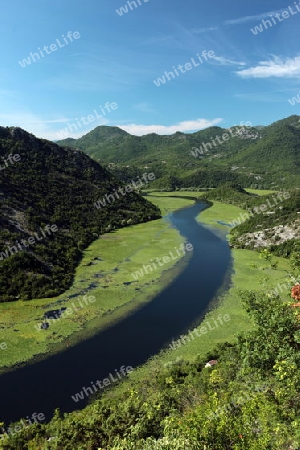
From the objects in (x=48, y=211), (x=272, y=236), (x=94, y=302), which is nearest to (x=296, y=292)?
(x=94, y=302)

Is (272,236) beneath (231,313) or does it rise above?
beneath

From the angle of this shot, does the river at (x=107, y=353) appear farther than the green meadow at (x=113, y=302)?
No

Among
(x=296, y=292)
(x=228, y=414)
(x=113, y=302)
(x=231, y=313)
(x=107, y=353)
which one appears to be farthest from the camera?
(x=113, y=302)

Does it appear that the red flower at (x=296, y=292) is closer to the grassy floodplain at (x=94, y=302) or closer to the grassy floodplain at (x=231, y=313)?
the grassy floodplain at (x=231, y=313)

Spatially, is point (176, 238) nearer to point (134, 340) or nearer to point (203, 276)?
point (203, 276)

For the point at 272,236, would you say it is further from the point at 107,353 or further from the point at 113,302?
the point at 107,353

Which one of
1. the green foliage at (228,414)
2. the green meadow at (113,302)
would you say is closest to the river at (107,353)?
the green meadow at (113,302)
